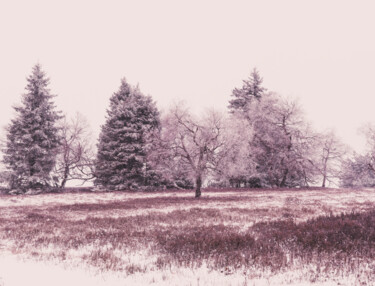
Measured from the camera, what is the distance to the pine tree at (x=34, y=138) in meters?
33.3

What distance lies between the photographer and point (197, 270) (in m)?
5.23

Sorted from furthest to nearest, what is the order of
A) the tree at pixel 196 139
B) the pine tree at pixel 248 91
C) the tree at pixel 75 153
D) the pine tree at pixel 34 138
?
the pine tree at pixel 248 91
the tree at pixel 75 153
the pine tree at pixel 34 138
the tree at pixel 196 139

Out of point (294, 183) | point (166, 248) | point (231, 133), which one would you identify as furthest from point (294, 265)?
point (294, 183)

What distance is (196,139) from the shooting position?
24812 mm

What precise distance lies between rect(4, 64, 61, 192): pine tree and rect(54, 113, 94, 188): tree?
5720mm

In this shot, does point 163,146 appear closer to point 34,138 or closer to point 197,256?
point 34,138

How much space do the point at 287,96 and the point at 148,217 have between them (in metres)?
35.2

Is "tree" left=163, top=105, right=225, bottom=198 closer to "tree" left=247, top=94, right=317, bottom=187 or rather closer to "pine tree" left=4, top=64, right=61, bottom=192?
"tree" left=247, top=94, right=317, bottom=187

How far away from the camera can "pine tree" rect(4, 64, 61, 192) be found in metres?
33.3

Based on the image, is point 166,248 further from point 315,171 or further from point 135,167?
point 315,171

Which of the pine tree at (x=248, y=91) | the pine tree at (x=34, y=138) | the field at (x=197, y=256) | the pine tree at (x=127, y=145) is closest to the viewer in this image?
the field at (x=197, y=256)

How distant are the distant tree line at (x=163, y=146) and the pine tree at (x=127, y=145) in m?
0.13

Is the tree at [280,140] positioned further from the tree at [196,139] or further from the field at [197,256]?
the field at [197,256]

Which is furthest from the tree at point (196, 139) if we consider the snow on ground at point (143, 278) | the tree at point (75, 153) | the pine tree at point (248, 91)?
the pine tree at point (248, 91)
